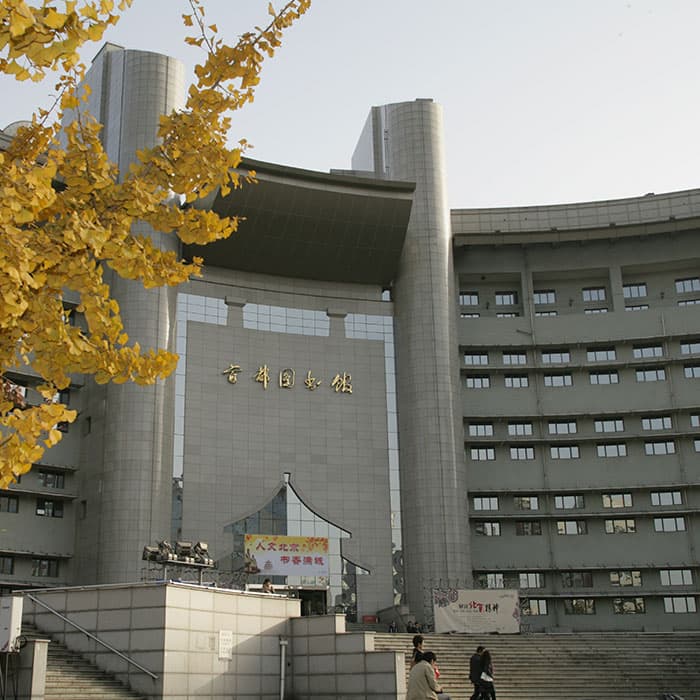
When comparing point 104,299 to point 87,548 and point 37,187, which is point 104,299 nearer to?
point 37,187

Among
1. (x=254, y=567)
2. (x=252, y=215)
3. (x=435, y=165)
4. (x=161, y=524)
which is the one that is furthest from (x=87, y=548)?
(x=435, y=165)

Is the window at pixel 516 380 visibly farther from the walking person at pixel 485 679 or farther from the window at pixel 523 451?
the walking person at pixel 485 679

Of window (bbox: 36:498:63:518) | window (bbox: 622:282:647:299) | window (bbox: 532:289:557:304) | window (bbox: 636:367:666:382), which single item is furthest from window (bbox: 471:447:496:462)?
window (bbox: 36:498:63:518)

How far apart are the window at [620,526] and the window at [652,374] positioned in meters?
8.51

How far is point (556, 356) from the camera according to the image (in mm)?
56875

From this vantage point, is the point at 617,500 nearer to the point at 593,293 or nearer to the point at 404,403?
the point at 593,293

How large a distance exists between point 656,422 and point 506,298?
39.3ft

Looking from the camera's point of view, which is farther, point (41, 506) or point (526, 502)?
point (526, 502)

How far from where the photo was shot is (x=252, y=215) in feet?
167

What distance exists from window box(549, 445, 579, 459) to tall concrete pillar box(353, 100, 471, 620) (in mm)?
6085

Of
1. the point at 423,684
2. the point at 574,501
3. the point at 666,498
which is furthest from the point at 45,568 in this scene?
the point at 423,684

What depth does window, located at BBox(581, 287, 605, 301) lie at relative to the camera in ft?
Result: 193

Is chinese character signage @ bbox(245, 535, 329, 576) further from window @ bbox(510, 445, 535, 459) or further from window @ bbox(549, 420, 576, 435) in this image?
window @ bbox(549, 420, 576, 435)

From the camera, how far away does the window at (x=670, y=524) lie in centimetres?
5312
